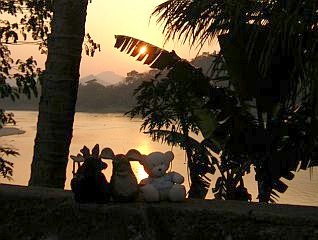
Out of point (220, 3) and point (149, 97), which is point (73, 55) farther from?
point (149, 97)

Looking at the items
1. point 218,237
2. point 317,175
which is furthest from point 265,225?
point 317,175

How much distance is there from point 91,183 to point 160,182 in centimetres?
38

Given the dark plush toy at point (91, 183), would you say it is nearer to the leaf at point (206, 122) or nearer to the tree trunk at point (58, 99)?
the tree trunk at point (58, 99)

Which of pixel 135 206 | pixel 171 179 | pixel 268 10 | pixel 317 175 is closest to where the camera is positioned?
pixel 135 206

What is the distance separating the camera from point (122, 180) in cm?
239

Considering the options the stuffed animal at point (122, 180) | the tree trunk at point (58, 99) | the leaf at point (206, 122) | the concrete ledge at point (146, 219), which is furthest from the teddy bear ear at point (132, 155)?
the leaf at point (206, 122)

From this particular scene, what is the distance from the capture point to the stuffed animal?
2.35 m

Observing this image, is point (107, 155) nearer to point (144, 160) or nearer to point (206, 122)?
point (144, 160)

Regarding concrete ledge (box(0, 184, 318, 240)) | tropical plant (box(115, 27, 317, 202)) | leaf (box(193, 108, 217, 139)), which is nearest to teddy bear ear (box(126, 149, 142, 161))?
concrete ledge (box(0, 184, 318, 240))

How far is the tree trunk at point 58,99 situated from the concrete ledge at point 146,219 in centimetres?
64

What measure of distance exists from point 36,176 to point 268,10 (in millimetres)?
2410

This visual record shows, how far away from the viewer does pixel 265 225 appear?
2107 mm

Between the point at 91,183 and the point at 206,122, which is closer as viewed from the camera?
the point at 91,183

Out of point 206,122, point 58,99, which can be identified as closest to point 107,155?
point 58,99
